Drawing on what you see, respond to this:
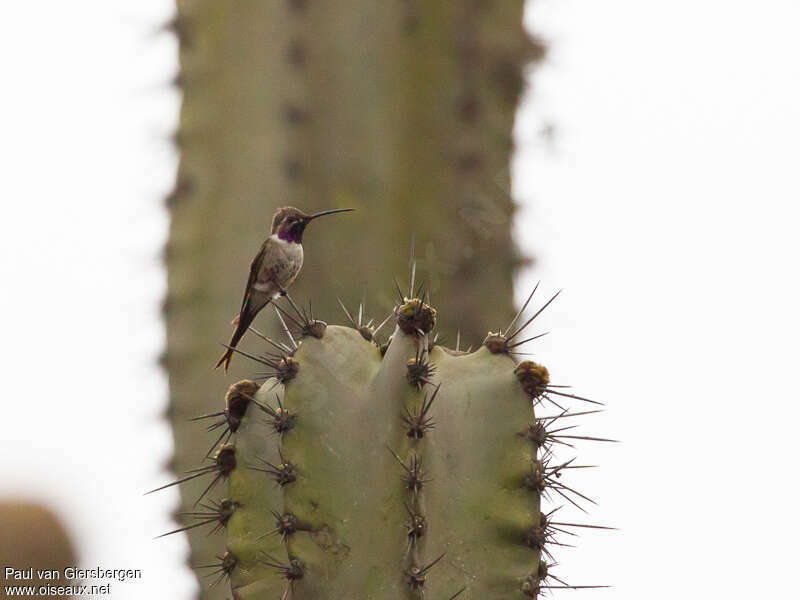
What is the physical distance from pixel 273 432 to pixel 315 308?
1129 mm

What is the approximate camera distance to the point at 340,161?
3.33 metres

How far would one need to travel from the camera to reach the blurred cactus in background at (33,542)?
3562 mm

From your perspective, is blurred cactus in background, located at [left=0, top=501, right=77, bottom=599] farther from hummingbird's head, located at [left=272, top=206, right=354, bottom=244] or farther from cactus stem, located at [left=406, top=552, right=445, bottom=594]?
cactus stem, located at [left=406, top=552, right=445, bottom=594]

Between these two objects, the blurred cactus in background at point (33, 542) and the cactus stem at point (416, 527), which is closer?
the cactus stem at point (416, 527)

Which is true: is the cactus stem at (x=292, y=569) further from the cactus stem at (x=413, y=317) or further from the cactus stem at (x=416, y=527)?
the cactus stem at (x=413, y=317)

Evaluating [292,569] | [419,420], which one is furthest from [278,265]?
[292,569]

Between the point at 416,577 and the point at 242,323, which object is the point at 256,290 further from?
the point at 416,577

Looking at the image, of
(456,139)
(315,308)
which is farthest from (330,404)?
(456,139)

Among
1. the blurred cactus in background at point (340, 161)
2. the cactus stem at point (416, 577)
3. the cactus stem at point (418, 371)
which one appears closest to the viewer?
the cactus stem at point (416, 577)

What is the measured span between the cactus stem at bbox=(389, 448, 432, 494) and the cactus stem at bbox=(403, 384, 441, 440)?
0.04m

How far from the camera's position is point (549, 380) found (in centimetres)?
223

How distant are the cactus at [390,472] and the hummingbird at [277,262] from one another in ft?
1.99

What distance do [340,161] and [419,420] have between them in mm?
1367

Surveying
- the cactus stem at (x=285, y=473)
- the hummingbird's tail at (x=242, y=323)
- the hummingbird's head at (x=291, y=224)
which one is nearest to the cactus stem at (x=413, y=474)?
the cactus stem at (x=285, y=473)
